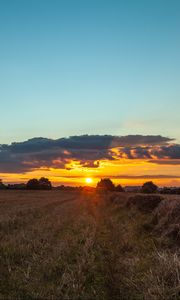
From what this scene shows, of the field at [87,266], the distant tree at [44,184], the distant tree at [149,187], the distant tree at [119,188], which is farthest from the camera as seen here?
the distant tree at [119,188]

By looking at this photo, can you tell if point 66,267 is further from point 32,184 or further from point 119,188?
point 119,188

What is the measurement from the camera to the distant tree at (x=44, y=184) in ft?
516

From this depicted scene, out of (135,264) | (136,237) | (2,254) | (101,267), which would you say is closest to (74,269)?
(101,267)

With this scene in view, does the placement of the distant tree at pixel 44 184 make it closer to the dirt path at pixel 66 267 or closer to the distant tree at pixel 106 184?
the distant tree at pixel 106 184

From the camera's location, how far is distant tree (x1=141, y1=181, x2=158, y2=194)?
112000 millimetres

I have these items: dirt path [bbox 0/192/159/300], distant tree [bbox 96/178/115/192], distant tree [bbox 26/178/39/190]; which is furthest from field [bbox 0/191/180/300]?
distant tree [bbox 96/178/115/192]

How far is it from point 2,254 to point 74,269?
10.3 feet

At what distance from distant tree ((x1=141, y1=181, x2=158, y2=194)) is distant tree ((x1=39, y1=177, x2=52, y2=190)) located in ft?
162

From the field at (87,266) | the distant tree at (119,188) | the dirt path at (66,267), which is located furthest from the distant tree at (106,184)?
the dirt path at (66,267)

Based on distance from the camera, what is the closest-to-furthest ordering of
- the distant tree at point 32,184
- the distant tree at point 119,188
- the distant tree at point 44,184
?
the distant tree at point 32,184 < the distant tree at point 44,184 < the distant tree at point 119,188

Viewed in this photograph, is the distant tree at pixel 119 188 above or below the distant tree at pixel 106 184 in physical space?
below

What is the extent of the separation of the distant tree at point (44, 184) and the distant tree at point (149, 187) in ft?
162

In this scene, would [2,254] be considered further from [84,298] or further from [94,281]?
[84,298]

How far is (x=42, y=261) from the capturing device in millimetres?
12758
